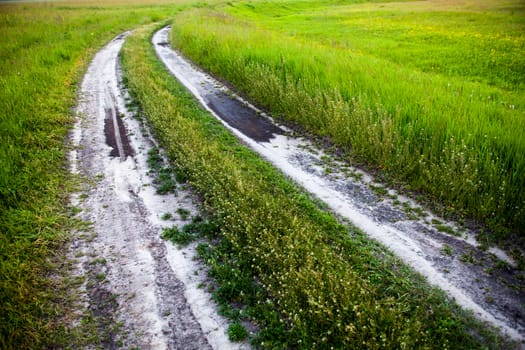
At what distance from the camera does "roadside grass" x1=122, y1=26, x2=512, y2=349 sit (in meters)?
3.47

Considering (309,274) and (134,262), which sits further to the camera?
(134,262)

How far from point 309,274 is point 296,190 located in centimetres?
239

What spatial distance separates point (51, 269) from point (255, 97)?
27.2 feet

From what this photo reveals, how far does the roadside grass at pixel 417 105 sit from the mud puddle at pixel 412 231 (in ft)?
1.53

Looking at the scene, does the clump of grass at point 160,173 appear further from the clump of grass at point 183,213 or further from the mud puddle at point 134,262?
the clump of grass at point 183,213

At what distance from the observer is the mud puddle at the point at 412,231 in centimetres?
395

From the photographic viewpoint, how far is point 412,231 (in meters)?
5.15

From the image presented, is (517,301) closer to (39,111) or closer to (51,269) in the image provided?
(51,269)

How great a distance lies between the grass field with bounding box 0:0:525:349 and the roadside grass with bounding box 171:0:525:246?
0.04m

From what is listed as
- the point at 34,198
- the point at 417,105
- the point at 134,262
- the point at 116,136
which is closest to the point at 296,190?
the point at 134,262

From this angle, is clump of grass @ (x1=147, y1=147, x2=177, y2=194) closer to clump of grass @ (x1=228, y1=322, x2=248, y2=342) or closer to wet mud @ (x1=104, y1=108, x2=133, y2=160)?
wet mud @ (x1=104, y1=108, x2=133, y2=160)

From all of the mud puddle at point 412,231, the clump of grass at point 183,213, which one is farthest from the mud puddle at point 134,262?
the mud puddle at point 412,231

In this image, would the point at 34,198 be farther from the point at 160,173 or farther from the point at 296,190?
the point at 296,190

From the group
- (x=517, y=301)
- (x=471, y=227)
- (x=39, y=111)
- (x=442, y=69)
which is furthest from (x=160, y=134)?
(x=442, y=69)
